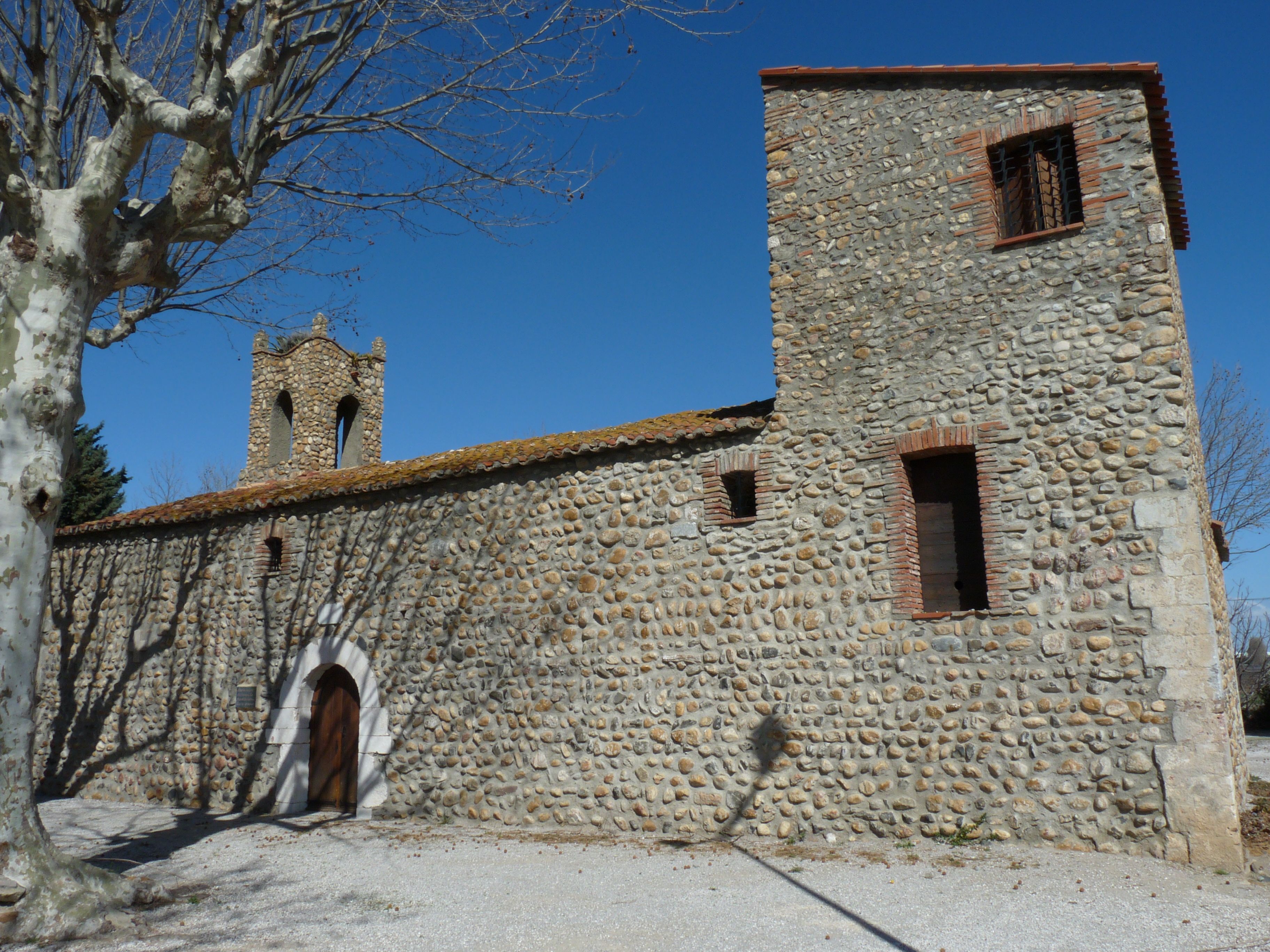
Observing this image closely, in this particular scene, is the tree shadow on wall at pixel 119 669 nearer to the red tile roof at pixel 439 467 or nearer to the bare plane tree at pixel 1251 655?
the red tile roof at pixel 439 467

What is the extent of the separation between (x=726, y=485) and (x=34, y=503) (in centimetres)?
561

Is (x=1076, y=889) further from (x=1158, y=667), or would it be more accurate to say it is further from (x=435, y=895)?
(x=435, y=895)

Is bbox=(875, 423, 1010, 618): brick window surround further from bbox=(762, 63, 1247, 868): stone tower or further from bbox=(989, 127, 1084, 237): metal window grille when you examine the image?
bbox=(989, 127, 1084, 237): metal window grille

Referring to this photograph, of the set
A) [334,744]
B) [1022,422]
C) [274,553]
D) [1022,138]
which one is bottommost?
[334,744]

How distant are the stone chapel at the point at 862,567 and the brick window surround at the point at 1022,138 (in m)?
0.03

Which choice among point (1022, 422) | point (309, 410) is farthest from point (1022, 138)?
point (309, 410)

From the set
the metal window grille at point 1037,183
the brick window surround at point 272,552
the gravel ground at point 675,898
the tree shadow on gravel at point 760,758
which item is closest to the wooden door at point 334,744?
the brick window surround at point 272,552

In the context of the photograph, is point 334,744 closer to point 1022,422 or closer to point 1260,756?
point 1022,422

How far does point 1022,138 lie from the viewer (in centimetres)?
819

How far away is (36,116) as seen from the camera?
6441 mm

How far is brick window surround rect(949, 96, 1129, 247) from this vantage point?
25.3ft

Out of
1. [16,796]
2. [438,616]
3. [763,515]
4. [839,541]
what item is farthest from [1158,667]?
[16,796]

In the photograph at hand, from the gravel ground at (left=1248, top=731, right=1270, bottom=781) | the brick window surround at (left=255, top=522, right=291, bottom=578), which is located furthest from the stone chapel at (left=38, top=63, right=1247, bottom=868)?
the gravel ground at (left=1248, top=731, right=1270, bottom=781)

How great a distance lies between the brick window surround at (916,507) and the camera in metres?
7.53
